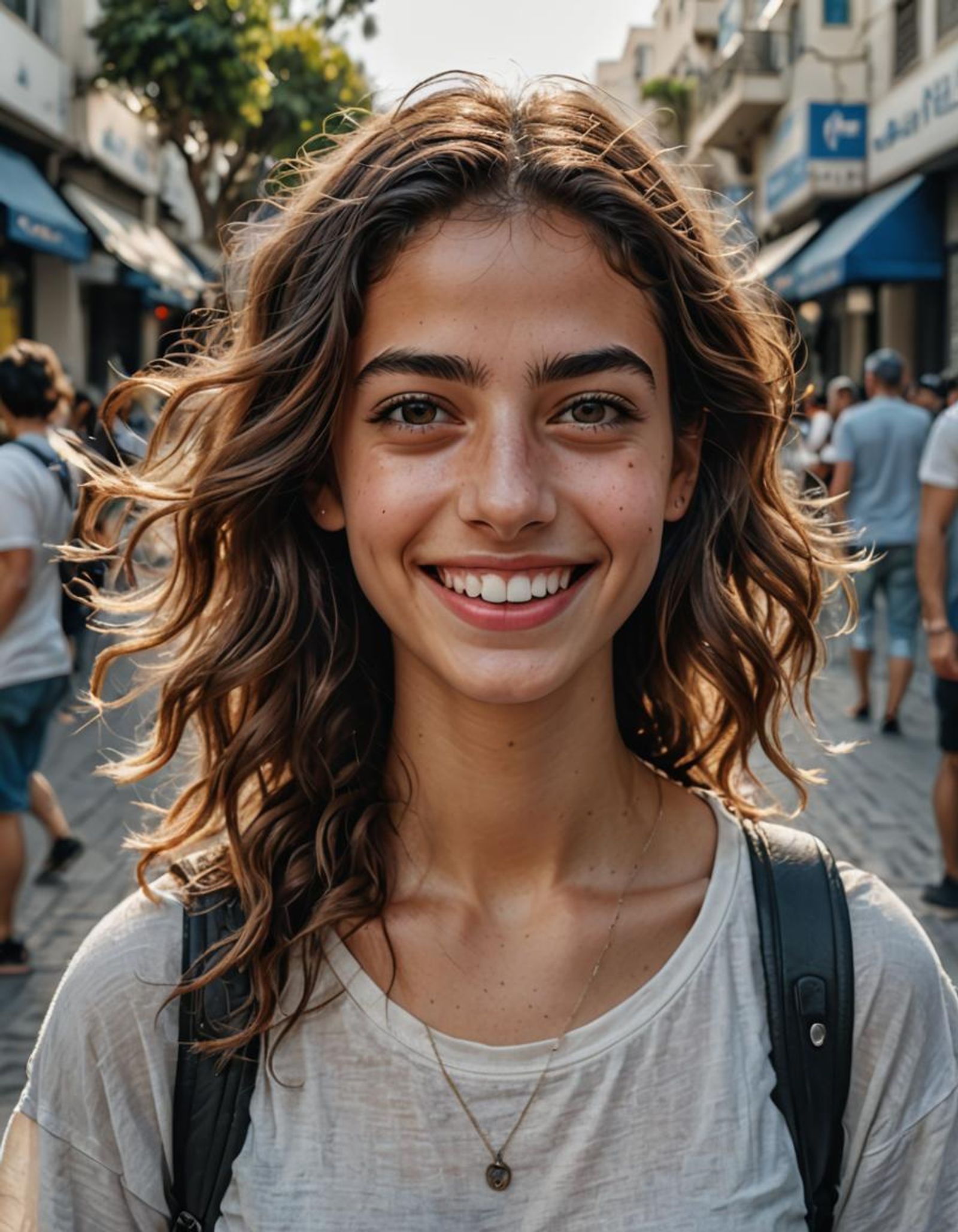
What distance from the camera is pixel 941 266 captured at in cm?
1912

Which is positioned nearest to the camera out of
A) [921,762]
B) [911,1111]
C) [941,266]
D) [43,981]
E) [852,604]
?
[911,1111]

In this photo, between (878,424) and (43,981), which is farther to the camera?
(878,424)

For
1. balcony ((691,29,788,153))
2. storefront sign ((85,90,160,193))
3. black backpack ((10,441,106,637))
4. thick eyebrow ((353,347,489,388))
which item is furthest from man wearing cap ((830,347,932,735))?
balcony ((691,29,788,153))

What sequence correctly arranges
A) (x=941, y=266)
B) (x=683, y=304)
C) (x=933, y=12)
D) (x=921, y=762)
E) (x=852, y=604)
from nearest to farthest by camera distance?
(x=683, y=304) < (x=852, y=604) < (x=921, y=762) < (x=933, y=12) < (x=941, y=266)

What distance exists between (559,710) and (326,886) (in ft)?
1.10

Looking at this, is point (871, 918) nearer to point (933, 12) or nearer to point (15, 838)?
point (15, 838)

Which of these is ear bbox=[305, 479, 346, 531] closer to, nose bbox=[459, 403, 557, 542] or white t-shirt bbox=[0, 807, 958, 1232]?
nose bbox=[459, 403, 557, 542]

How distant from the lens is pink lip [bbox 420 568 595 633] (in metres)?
1.73

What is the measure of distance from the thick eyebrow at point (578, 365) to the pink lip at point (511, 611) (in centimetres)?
Answer: 22

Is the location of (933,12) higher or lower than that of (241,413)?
higher

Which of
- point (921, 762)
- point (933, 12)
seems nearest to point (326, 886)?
point (921, 762)

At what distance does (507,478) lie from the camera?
169 cm

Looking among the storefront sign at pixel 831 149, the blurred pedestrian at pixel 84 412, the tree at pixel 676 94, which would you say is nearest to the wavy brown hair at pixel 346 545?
the blurred pedestrian at pixel 84 412

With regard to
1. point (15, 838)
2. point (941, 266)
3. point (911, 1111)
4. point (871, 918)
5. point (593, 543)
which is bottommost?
point (15, 838)
